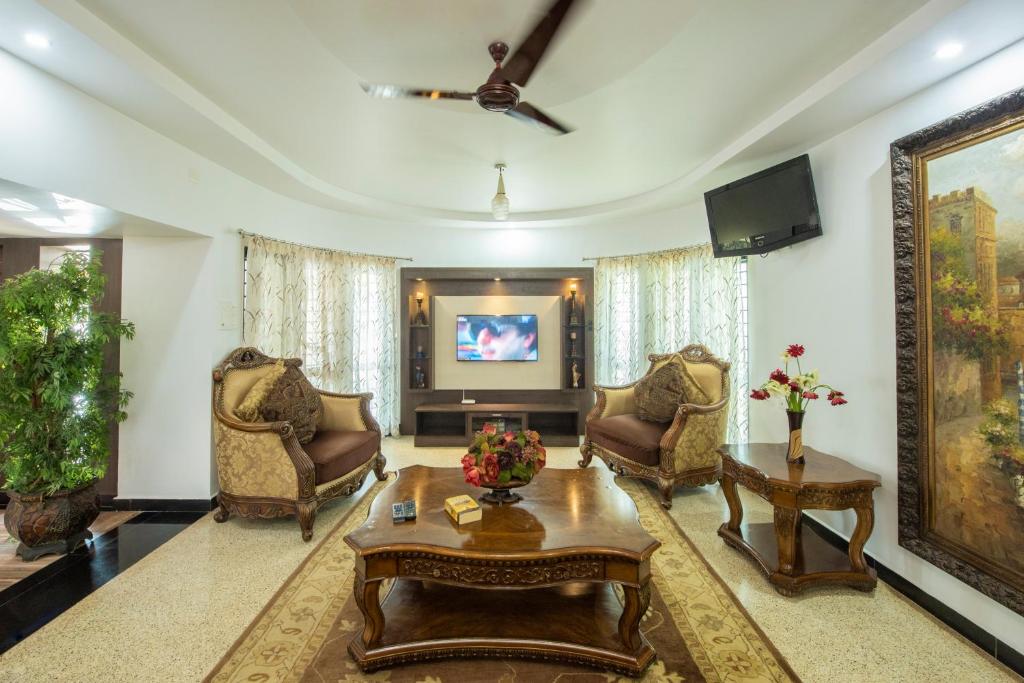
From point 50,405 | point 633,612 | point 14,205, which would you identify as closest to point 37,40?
point 14,205

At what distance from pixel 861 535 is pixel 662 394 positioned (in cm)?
181

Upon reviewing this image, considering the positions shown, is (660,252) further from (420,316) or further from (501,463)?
(501,463)

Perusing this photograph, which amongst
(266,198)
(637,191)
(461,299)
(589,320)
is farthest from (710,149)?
(266,198)

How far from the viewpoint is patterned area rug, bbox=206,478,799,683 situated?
1.73 metres

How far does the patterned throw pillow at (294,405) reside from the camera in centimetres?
318

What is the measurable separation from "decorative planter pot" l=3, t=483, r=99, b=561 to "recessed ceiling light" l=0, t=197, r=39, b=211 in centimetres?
173

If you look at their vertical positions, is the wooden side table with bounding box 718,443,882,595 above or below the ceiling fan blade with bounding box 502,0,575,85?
below

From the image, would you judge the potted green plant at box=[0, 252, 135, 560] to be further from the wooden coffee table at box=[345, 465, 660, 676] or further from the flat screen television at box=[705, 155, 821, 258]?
the flat screen television at box=[705, 155, 821, 258]

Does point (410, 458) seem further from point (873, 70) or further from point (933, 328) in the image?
point (873, 70)

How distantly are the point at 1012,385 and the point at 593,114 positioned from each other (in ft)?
8.63

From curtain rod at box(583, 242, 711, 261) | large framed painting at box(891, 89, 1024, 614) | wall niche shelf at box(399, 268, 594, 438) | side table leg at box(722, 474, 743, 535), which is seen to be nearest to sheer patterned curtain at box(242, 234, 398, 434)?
wall niche shelf at box(399, 268, 594, 438)

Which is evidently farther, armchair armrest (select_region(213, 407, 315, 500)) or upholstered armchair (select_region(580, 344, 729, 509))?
upholstered armchair (select_region(580, 344, 729, 509))

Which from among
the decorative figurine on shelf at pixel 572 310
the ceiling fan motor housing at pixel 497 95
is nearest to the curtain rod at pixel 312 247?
the decorative figurine on shelf at pixel 572 310

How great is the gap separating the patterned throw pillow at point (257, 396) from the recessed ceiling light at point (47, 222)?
63.6 inches
